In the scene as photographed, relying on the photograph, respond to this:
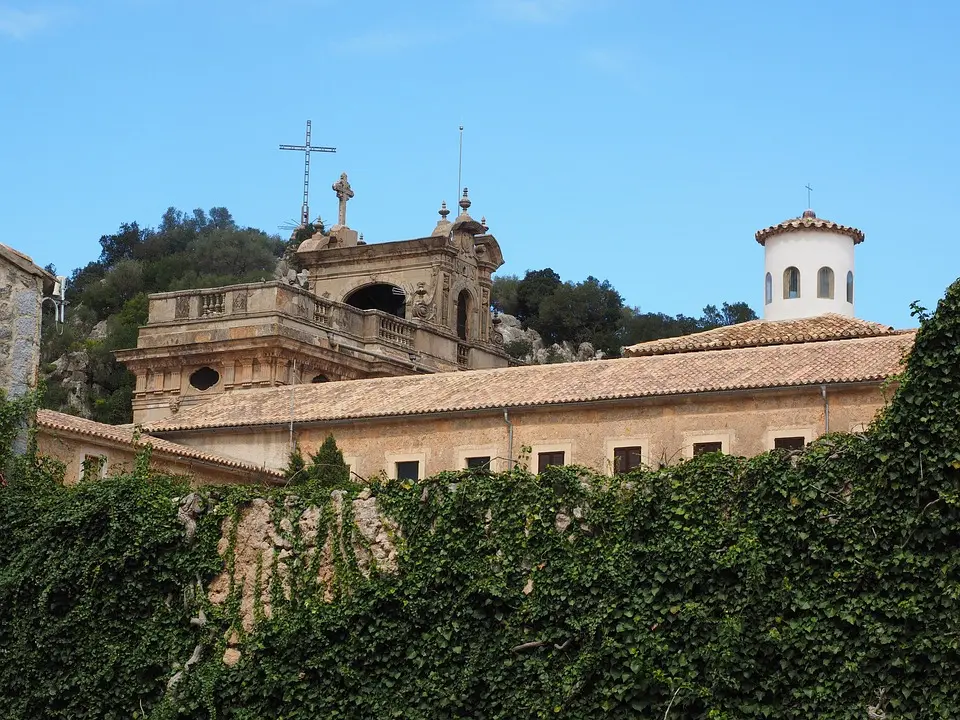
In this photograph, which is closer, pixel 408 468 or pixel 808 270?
pixel 408 468

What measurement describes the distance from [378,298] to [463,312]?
3.04 m

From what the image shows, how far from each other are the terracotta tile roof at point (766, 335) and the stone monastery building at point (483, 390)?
7cm

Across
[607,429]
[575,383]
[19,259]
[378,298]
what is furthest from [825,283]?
[19,259]

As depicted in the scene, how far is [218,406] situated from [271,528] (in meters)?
18.9

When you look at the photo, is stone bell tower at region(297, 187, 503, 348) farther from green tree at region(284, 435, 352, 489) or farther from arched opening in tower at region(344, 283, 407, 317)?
green tree at region(284, 435, 352, 489)

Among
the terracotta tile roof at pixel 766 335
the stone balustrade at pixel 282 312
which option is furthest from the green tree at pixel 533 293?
the terracotta tile roof at pixel 766 335

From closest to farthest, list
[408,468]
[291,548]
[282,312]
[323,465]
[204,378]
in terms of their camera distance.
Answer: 1. [291,548]
2. [323,465]
3. [408,468]
4. [282,312]
5. [204,378]

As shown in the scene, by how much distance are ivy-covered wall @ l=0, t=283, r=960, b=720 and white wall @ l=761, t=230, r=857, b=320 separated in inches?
1049

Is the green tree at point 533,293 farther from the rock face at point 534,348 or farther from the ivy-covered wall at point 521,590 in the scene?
the ivy-covered wall at point 521,590

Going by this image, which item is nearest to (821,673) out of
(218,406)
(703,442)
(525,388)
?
(703,442)

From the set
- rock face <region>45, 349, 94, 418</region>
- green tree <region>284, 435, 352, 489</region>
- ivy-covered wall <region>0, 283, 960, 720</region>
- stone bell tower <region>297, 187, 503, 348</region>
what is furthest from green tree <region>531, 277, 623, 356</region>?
ivy-covered wall <region>0, 283, 960, 720</region>

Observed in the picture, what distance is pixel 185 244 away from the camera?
123 metres

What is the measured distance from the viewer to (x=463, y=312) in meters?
60.6

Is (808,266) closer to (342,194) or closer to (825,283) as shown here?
(825,283)
